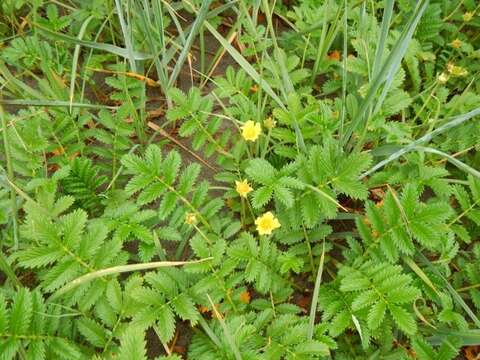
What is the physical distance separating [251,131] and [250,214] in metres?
0.37

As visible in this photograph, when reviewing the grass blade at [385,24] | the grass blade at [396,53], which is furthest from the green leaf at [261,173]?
the grass blade at [385,24]

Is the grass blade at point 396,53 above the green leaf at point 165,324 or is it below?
above

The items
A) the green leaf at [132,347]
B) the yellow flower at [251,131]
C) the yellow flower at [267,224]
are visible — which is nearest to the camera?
the green leaf at [132,347]

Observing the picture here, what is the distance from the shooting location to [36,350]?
131 cm

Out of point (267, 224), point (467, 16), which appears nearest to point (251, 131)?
point (267, 224)

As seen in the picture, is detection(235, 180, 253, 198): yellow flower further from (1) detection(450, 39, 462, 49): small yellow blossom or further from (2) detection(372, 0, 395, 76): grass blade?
(1) detection(450, 39, 462, 49): small yellow blossom

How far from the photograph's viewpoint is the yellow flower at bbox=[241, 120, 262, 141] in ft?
5.40

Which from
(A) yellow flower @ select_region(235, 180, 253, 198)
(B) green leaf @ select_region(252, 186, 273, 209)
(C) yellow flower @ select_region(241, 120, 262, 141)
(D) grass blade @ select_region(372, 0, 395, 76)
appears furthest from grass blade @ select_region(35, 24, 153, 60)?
(D) grass blade @ select_region(372, 0, 395, 76)

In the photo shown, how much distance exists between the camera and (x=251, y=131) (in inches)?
65.0

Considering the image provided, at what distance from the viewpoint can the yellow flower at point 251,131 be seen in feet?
5.40

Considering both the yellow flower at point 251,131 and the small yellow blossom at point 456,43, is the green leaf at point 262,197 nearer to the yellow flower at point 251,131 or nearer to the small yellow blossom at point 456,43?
the yellow flower at point 251,131

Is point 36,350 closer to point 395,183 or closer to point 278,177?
point 278,177

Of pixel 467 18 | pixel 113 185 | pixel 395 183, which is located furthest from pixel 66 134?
pixel 467 18

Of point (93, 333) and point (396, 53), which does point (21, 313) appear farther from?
point (396, 53)
